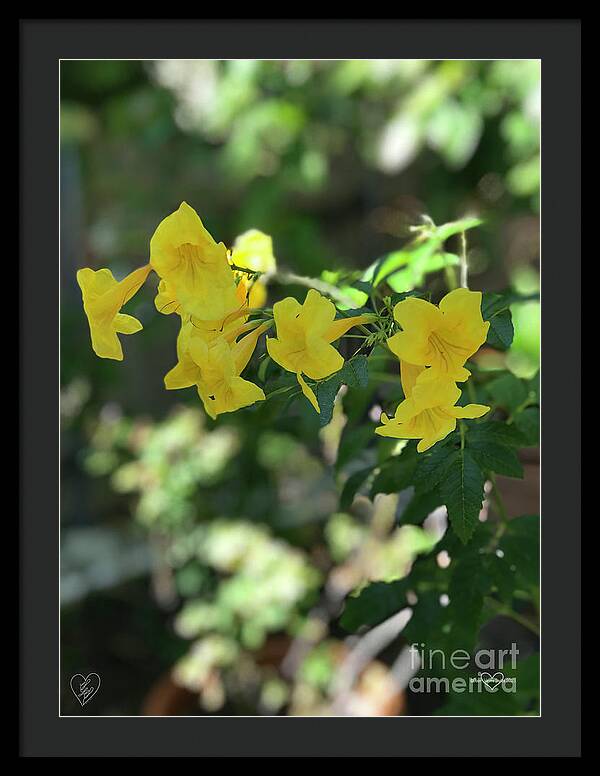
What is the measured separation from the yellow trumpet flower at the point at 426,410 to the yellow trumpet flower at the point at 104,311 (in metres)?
0.25

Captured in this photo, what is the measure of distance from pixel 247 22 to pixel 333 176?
1694 mm

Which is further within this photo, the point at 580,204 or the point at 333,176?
the point at 333,176

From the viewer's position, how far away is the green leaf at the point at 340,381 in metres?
0.62

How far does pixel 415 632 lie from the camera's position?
34.3 inches

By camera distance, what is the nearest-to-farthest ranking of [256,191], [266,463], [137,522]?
[256,191]
[266,463]
[137,522]

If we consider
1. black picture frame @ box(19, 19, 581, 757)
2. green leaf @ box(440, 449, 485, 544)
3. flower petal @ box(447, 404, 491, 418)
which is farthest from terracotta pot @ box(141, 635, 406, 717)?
flower petal @ box(447, 404, 491, 418)

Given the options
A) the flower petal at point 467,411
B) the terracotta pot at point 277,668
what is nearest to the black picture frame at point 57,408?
the flower petal at point 467,411

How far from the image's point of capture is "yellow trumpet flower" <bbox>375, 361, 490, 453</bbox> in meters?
0.62

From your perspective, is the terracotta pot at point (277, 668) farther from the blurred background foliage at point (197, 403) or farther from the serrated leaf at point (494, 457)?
the serrated leaf at point (494, 457)

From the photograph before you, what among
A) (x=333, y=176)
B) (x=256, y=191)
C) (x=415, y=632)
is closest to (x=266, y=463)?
(x=256, y=191)

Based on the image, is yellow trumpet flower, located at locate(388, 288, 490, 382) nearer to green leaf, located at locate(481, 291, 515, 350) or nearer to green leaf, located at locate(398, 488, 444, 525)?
green leaf, located at locate(481, 291, 515, 350)

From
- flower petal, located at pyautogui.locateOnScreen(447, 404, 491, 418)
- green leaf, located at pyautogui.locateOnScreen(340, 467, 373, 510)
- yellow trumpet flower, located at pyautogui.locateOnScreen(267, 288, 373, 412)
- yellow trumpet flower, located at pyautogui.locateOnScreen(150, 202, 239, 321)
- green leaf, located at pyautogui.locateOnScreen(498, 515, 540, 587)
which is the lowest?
green leaf, located at pyautogui.locateOnScreen(498, 515, 540, 587)
